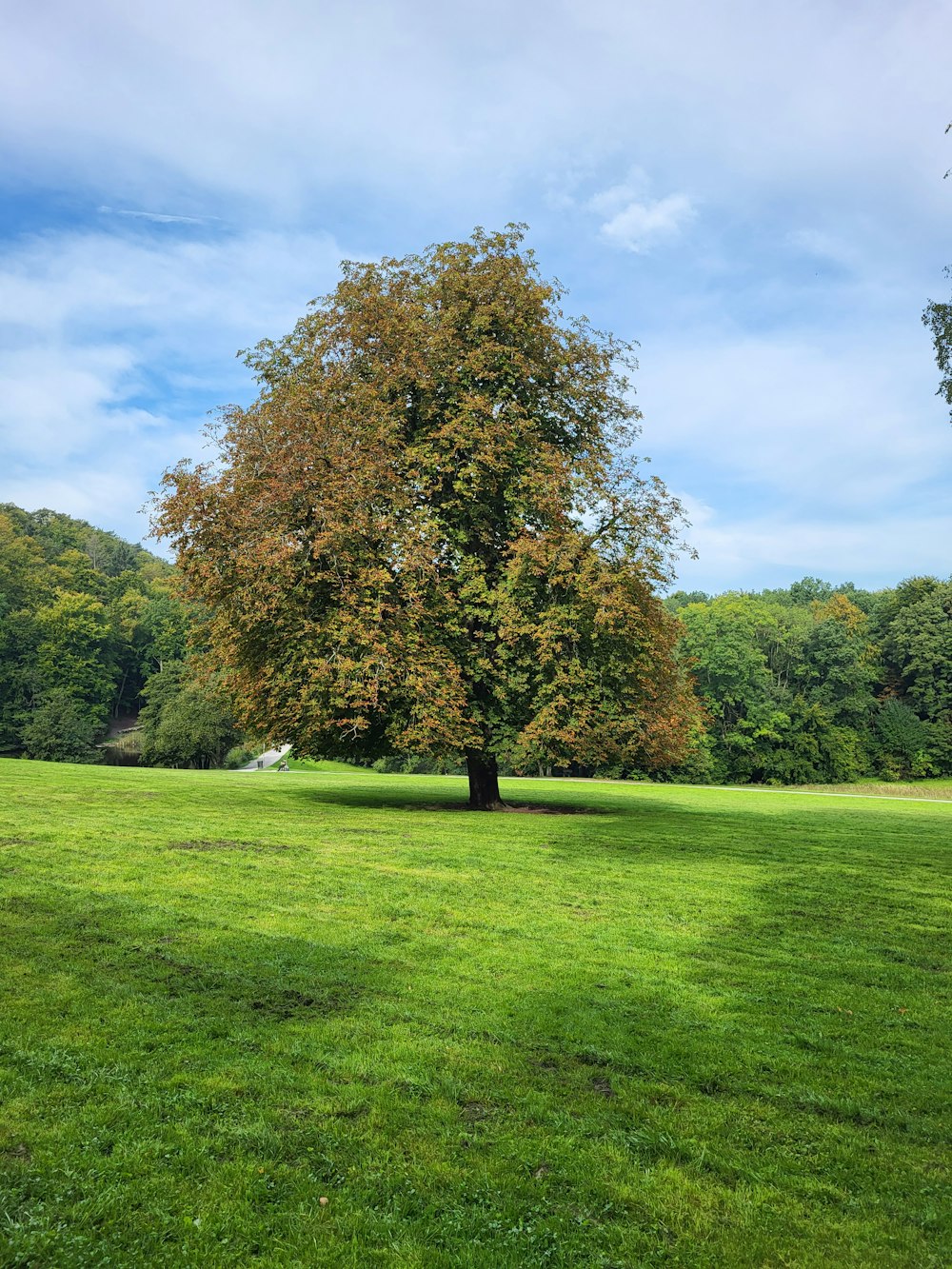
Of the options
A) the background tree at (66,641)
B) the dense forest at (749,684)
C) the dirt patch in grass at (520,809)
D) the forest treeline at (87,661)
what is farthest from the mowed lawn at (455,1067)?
Result: the dense forest at (749,684)

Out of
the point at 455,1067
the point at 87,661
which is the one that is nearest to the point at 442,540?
the point at 455,1067

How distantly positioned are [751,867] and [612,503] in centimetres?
924

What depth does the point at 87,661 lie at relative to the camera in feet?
256

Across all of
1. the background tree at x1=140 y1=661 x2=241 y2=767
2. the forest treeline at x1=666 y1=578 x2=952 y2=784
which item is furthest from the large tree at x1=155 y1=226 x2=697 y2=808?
the forest treeline at x1=666 y1=578 x2=952 y2=784

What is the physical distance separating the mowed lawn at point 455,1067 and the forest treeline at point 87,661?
1404 cm

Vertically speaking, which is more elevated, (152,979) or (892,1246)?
(152,979)

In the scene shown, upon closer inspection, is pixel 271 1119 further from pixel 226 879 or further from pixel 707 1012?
pixel 226 879

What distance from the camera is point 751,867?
1338cm

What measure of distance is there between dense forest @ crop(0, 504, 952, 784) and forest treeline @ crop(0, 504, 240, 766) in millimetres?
200

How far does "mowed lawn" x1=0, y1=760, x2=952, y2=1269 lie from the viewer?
3.67 meters

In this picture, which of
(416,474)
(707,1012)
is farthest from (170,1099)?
(416,474)

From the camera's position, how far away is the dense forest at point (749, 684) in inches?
2608

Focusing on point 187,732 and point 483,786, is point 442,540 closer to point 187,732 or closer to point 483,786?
point 483,786

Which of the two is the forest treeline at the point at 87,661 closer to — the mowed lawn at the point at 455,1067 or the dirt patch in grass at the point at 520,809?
the dirt patch in grass at the point at 520,809
